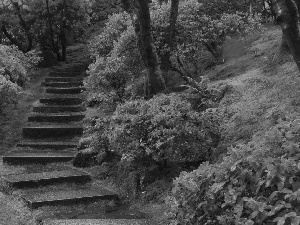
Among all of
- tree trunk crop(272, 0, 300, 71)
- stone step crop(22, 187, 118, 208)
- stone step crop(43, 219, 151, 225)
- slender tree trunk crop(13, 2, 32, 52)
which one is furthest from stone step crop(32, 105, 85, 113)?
tree trunk crop(272, 0, 300, 71)

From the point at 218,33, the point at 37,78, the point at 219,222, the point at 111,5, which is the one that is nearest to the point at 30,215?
the point at 219,222

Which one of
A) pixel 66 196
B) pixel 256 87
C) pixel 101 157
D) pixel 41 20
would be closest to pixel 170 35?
pixel 256 87

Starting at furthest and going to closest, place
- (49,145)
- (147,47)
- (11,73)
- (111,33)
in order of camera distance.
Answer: (111,33) < (11,73) < (49,145) < (147,47)

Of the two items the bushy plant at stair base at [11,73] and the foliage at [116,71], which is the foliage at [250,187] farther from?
the bushy plant at stair base at [11,73]

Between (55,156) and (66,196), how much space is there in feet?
6.77

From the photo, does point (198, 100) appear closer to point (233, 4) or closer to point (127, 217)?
point (127, 217)

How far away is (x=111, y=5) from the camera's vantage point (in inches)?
774

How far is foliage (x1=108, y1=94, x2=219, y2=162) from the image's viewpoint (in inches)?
266

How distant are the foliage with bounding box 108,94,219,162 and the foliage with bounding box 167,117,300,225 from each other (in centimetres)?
230

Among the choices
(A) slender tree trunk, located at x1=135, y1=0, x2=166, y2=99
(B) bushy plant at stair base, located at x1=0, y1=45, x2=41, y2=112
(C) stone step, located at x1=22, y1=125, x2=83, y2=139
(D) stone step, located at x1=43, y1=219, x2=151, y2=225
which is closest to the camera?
(D) stone step, located at x1=43, y1=219, x2=151, y2=225

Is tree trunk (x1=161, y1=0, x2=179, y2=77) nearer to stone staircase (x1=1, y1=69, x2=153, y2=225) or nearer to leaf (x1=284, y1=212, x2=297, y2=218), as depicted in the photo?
stone staircase (x1=1, y1=69, x2=153, y2=225)

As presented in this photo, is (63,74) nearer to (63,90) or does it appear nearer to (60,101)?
(63,90)

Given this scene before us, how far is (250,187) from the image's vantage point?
11.8 ft

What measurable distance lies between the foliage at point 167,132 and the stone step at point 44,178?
1.25m
